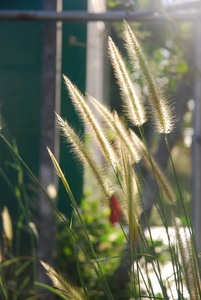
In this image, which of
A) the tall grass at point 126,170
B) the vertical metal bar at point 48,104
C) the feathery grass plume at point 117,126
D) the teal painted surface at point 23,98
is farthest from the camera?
the teal painted surface at point 23,98

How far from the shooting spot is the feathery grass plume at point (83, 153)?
70 centimetres

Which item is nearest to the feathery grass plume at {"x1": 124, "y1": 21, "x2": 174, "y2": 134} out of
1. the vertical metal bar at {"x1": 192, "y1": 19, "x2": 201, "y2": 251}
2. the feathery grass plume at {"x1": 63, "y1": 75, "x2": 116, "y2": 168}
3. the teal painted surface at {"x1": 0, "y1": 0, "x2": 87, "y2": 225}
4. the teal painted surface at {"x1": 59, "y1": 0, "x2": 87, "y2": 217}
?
the feathery grass plume at {"x1": 63, "y1": 75, "x2": 116, "y2": 168}

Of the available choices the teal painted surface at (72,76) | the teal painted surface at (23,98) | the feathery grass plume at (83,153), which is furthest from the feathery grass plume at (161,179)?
the teal painted surface at (23,98)

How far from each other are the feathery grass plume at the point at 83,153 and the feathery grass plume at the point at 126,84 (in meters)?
0.14

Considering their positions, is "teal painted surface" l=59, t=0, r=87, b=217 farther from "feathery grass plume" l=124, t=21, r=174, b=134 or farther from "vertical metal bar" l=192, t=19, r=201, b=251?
"feathery grass plume" l=124, t=21, r=174, b=134

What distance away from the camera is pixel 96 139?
0.75 m

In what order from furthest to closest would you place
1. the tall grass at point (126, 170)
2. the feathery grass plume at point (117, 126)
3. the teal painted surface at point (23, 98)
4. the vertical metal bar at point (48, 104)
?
the teal painted surface at point (23, 98) < the vertical metal bar at point (48, 104) < the feathery grass plume at point (117, 126) < the tall grass at point (126, 170)

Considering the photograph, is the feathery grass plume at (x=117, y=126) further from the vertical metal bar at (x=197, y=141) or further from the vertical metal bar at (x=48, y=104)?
the vertical metal bar at (x=197, y=141)

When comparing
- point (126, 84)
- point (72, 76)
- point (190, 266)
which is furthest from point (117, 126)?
point (72, 76)

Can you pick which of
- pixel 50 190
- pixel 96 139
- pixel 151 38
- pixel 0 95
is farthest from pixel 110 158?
pixel 151 38

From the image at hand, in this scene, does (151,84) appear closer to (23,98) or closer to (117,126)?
(117,126)

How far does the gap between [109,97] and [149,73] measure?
3583mm

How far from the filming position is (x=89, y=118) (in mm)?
722

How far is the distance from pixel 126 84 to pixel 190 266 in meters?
0.36
